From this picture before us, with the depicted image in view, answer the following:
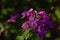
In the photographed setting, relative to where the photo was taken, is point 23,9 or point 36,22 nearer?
point 36,22

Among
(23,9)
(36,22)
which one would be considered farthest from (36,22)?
(23,9)

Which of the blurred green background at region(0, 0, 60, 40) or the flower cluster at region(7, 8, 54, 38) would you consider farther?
the blurred green background at region(0, 0, 60, 40)

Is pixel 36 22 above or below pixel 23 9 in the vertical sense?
below

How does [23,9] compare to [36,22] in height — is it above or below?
above

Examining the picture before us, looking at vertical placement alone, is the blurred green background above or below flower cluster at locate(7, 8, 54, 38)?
above

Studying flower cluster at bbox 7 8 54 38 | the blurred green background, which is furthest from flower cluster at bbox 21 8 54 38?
the blurred green background

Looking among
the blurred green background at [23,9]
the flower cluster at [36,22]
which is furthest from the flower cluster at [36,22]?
the blurred green background at [23,9]

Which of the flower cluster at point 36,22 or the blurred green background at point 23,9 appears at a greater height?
the blurred green background at point 23,9

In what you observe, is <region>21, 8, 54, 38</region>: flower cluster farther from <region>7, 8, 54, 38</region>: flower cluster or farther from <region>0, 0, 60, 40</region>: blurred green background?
<region>0, 0, 60, 40</region>: blurred green background

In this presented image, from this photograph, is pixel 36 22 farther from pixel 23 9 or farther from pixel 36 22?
pixel 23 9

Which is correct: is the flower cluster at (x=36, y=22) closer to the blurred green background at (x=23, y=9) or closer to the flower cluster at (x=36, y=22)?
the flower cluster at (x=36, y=22)

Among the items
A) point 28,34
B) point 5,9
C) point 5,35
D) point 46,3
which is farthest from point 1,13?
point 28,34

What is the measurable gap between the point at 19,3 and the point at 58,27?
0.65m

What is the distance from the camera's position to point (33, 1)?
3.54 meters
